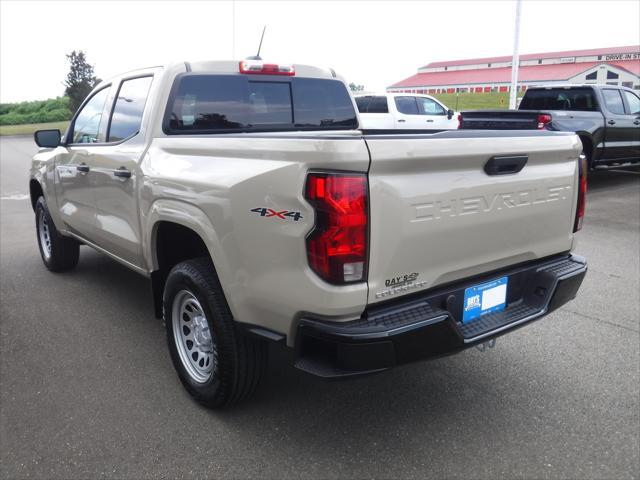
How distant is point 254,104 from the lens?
3.79 meters

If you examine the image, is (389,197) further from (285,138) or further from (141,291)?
(141,291)

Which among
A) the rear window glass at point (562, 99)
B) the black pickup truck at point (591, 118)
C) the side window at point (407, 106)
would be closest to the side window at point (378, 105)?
the side window at point (407, 106)

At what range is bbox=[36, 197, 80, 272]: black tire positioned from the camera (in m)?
5.50

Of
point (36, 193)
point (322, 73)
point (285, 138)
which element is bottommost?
point (36, 193)

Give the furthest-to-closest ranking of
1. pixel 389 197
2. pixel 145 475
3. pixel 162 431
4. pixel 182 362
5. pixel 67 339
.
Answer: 1. pixel 67 339
2. pixel 182 362
3. pixel 162 431
4. pixel 145 475
5. pixel 389 197

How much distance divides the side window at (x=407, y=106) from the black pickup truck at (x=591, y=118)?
4.28 metres

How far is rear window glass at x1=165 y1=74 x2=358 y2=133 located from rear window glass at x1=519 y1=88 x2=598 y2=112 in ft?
27.7

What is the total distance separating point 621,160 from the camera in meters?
11.4

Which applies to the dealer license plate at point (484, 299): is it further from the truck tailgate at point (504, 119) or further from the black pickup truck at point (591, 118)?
the black pickup truck at point (591, 118)

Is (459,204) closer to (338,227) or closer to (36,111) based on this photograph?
(338,227)

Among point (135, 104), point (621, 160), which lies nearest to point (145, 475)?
point (135, 104)

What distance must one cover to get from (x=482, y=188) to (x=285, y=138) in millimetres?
948

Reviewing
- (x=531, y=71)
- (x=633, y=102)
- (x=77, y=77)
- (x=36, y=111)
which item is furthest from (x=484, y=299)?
(x=36, y=111)

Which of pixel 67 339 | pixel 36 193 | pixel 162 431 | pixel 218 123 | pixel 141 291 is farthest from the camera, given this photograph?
pixel 36 193
